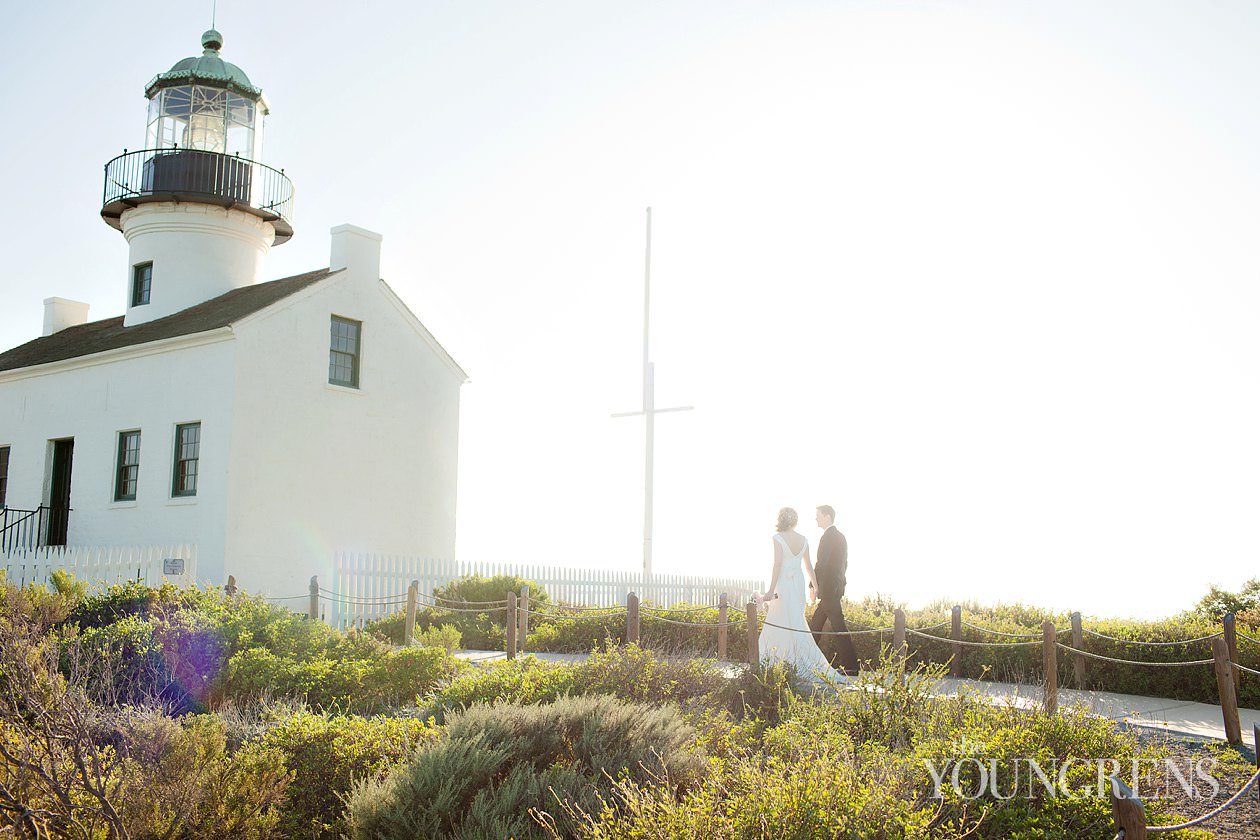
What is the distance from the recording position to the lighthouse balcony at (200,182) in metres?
23.5

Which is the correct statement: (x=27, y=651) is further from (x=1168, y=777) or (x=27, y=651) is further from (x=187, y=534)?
(x=187, y=534)

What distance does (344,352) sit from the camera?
2156 cm

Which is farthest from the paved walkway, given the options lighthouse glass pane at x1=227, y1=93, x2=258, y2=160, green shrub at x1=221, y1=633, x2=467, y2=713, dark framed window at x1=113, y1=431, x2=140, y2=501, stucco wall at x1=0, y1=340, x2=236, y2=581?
lighthouse glass pane at x1=227, y1=93, x2=258, y2=160

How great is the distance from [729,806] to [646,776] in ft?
3.86

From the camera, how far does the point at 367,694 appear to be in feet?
32.2

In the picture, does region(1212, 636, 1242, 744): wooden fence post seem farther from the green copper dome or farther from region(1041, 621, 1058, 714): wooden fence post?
the green copper dome

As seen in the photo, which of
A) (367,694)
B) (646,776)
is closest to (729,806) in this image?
(646,776)

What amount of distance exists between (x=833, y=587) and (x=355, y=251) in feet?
45.4

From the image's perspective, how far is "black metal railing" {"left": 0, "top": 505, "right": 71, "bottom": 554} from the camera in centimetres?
2239

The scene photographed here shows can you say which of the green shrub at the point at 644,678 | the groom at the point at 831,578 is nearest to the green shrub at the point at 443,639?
the groom at the point at 831,578

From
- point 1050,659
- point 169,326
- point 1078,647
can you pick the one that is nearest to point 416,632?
point 1078,647

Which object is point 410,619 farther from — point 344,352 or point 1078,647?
point 1078,647

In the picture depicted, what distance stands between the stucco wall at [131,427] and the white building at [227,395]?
0.04 metres

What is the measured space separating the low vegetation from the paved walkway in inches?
56.2
